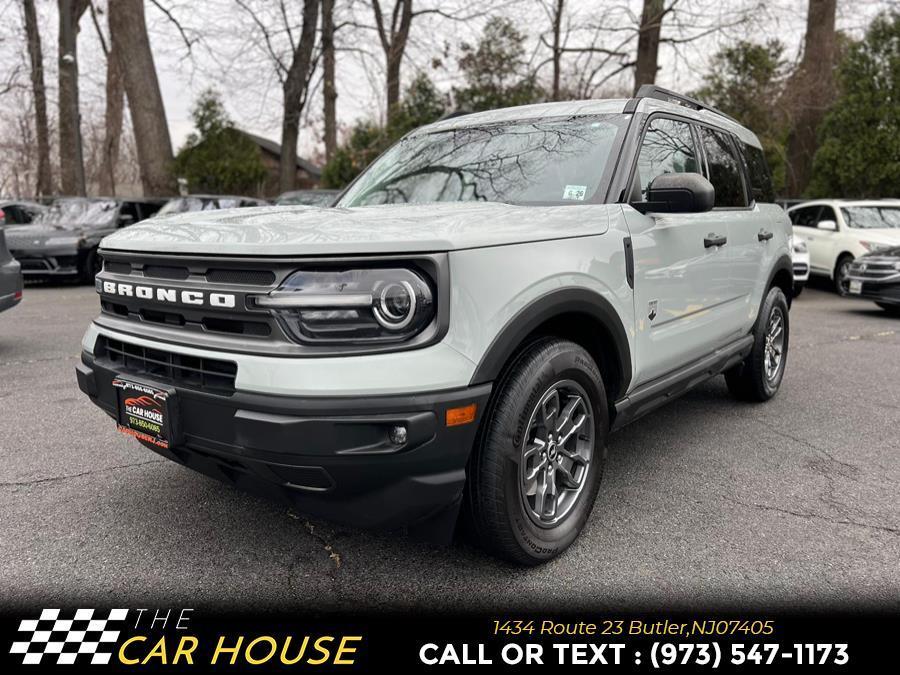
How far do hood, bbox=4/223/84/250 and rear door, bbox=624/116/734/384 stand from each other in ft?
36.4

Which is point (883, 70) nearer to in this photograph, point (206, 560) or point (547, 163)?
point (547, 163)

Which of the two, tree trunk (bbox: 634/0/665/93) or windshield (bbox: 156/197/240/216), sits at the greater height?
tree trunk (bbox: 634/0/665/93)

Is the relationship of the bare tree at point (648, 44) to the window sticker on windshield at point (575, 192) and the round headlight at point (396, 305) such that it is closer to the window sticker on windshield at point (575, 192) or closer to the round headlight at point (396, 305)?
the window sticker on windshield at point (575, 192)

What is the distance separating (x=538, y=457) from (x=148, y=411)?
1422 mm

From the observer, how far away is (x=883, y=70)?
625 inches

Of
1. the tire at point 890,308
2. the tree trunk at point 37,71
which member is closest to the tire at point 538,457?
the tire at point 890,308

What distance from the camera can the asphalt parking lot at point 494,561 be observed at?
249 cm

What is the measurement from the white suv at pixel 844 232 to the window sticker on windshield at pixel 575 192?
386 inches

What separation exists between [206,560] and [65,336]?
5638 millimetres

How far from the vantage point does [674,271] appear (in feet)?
10.9

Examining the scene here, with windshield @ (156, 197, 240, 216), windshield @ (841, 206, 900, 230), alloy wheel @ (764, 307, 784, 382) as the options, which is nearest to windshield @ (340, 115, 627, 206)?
alloy wheel @ (764, 307, 784, 382)

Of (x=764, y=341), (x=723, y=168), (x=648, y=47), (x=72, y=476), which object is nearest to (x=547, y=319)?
(x=723, y=168)

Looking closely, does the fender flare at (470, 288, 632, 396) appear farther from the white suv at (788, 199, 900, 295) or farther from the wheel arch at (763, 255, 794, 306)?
the white suv at (788, 199, 900, 295)

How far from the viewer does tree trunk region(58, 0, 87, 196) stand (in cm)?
1859
